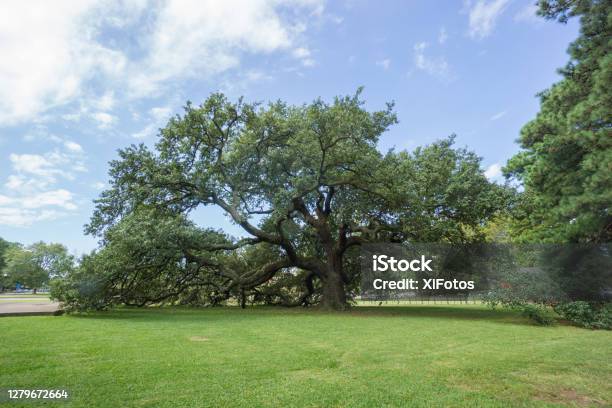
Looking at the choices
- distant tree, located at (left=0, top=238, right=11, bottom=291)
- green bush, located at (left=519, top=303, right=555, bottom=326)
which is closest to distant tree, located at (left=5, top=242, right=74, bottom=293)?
distant tree, located at (left=0, top=238, right=11, bottom=291)

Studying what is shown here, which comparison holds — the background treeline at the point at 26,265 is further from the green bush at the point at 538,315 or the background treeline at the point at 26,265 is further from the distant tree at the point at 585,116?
the distant tree at the point at 585,116

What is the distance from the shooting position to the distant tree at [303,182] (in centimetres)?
1700

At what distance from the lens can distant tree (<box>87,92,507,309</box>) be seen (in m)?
17.0

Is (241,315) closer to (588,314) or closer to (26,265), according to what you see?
(588,314)

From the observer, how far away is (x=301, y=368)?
6121mm

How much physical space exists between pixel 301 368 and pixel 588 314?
12.1 metres

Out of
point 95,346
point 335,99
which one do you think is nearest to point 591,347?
point 95,346

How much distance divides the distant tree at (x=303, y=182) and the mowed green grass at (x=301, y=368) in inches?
310

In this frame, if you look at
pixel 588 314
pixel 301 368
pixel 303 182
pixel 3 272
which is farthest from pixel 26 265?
pixel 588 314

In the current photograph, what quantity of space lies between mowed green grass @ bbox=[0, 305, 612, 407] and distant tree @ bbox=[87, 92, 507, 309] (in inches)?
310

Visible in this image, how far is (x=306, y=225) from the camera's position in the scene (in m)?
22.4

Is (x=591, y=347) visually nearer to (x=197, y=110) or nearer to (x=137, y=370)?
(x=137, y=370)

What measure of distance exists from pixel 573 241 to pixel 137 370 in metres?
15.6

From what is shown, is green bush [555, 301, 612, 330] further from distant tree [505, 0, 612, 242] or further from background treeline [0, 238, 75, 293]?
background treeline [0, 238, 75, 293]
